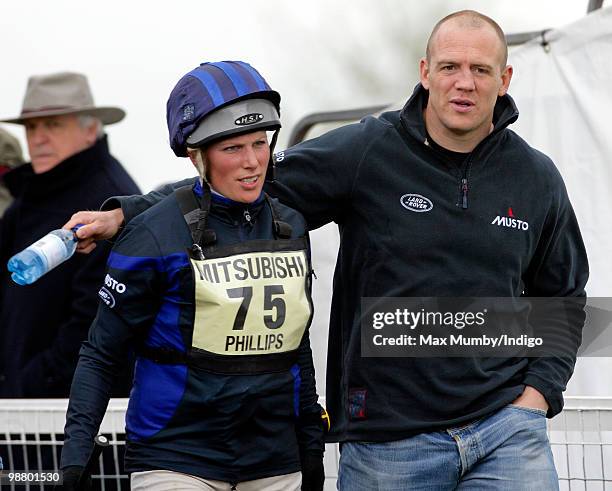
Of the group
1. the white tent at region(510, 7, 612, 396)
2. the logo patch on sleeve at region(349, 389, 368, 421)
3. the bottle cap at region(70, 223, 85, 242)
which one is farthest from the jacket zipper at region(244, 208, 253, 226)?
the white tent at region(510, 7, 612, 396)

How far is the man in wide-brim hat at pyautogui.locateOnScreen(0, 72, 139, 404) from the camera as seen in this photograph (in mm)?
5613

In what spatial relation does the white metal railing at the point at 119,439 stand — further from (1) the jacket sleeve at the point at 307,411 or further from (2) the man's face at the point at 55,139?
(2) the man's face at the point at 55,139

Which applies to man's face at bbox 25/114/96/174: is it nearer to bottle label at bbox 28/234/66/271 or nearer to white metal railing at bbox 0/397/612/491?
white metal railing at bbox 0/397/612/491

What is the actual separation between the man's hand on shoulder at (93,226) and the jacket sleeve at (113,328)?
140mm

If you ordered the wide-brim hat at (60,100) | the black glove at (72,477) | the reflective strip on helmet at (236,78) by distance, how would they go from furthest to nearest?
the wide-brim hat at (60,100) < the reflective strip on helmet at (236,78) < the black glove at (72,477)

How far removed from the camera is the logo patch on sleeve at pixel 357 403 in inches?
157

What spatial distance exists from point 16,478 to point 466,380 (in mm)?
1498

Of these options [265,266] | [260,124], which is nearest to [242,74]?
[260,124]

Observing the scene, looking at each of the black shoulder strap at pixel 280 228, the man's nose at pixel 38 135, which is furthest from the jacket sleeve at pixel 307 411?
the man's nose at pixel 38 135

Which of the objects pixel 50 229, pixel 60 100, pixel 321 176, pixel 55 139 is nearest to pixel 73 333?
pixel 50 229

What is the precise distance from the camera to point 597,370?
549 centimetres

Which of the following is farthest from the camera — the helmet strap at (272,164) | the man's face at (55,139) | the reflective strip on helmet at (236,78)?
the man's face at (55,139)

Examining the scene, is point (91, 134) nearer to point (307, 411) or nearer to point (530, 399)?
point (307, 411)

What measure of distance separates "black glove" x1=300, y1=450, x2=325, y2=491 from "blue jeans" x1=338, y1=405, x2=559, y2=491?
161 millimetres
